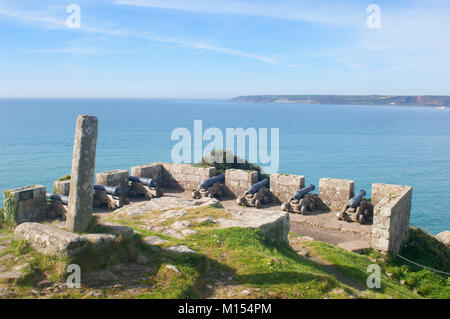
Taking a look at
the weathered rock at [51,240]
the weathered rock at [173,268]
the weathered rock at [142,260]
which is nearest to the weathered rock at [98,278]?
the weathered rock at [51,240]

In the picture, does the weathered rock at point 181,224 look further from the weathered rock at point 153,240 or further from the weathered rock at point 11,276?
A: the weathered rock at point 11,276

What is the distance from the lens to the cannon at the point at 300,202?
1433 cm

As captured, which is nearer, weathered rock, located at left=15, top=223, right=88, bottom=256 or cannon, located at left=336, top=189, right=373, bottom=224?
weathered rock, located at left=15, top=223, right=88, bottom=256

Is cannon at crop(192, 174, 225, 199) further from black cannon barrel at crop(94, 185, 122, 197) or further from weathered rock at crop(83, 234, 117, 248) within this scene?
weathered rock at crop(83, 234, 117, 248)

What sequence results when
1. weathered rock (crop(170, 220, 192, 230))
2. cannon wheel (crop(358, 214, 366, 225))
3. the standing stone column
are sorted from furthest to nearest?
cannon wheel (crop(358, 214, 366, 225))
weathered rock (crop(170, 220, 192, 230))
the standing stone column

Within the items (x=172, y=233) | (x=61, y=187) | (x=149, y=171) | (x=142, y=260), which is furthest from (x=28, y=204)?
(x=142, y=260)

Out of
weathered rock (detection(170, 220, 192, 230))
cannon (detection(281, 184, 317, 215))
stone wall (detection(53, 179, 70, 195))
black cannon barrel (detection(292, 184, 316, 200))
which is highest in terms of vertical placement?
stone wall (detection(53, 179, 70, 195))

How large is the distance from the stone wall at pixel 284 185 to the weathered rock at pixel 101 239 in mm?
9716

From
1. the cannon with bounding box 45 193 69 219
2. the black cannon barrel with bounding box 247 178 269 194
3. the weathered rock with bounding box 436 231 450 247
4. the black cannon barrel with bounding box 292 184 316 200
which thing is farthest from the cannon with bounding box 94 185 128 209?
the weathered rock with bounding box 436 231 450 247

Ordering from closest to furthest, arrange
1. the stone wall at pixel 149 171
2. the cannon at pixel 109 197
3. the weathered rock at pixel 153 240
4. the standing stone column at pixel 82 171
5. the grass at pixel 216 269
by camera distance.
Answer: the grass at pixel 216 269 → the standing stone column at pixel 82 171 → the weathered rock at pixel 153 240 → the cannon at pixel 109 197 → the stone wall at pixel 149 171

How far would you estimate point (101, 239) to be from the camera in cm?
665

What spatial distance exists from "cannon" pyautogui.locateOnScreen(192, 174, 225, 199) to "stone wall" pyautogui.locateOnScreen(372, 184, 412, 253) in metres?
6.89

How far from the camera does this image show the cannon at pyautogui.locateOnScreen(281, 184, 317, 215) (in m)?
14.3

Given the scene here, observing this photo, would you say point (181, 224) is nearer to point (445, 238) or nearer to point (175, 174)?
point (175, 174)
